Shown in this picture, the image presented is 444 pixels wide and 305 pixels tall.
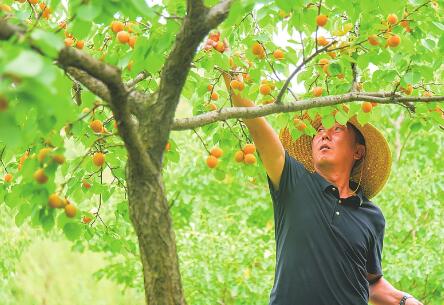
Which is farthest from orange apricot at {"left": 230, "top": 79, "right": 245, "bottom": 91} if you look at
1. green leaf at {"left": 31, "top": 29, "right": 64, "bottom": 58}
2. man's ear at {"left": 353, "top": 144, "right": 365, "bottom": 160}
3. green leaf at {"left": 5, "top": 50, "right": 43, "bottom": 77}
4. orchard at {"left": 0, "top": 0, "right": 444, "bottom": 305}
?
green leaf at {"left": 5, "top": 50, "right": 43, "bottom": 77}

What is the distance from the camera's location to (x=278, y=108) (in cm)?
235

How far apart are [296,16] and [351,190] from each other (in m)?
1.11

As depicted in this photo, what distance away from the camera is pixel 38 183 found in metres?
1.81

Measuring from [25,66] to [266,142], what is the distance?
1640mm

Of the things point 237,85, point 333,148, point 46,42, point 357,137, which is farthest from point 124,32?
point 357,137

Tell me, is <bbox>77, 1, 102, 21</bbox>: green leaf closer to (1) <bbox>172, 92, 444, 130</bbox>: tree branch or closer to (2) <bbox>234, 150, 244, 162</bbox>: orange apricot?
(1) <bbox>172, 92, 444, 130</bbox>: tree branch

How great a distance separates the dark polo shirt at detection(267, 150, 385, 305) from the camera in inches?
102

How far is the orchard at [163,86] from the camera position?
5.08ft

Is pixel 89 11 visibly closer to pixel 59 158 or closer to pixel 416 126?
pixel 59 158

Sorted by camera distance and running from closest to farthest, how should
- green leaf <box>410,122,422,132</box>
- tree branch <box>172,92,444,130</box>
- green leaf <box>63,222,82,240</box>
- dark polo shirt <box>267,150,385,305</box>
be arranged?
green leaf <box>63,222,82,240</box> → tree branch <box>172,92,444,130</box> → dark polo shirt <box>267,150,385,305</box> → green leaf <box>410,122,422,132</box>

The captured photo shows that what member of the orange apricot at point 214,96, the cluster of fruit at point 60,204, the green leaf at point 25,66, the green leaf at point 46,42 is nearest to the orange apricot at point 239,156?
the orange apricot at point 214,96

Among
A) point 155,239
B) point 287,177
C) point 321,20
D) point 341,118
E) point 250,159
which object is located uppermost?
point 321,20

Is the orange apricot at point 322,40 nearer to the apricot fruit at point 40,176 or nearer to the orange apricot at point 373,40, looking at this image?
the orange apricot at point 373,40

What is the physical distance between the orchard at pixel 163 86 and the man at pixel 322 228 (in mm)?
165
